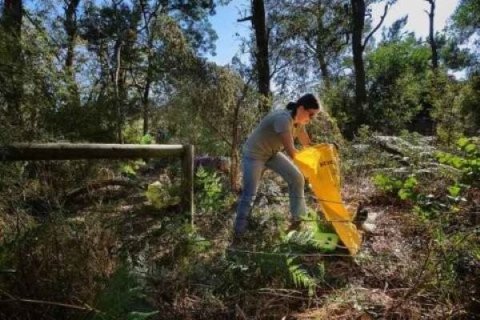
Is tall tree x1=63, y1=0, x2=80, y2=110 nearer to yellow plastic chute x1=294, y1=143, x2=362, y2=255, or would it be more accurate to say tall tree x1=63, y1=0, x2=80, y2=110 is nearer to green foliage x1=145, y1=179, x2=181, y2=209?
green foliage x1=145, y1=179, x2=181, y2=209

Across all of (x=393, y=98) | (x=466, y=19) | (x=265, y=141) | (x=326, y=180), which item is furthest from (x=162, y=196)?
(x=466, y=19)

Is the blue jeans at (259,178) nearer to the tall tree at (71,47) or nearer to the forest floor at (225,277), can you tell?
the forest floor at (225,277)

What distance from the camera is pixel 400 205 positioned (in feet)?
18.9

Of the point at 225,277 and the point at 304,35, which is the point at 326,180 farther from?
the point at 304,35

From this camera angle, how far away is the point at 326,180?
4426 mm

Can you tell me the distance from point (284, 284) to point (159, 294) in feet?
2.95

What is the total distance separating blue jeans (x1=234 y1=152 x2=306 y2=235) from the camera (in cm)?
490

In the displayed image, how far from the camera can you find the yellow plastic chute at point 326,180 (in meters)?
4.22

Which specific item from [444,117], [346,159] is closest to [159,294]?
[346,159]

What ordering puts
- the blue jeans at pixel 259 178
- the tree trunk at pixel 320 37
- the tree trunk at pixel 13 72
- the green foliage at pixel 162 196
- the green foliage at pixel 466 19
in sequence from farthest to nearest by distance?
the green foliage at pixel 466 19 → the tree trunk at pixel 320 37 → the green foliage at pixel 162 196 → the blue jeans at pixel 259 178 → the tree trunk at pixel 13 72

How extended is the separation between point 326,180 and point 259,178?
89cm

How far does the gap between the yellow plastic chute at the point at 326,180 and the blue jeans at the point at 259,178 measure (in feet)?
1.62

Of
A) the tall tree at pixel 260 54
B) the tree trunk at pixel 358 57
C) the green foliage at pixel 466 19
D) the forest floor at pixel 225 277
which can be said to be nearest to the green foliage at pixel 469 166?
the forest floor at pixel 225 277

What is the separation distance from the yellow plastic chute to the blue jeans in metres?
0.49
